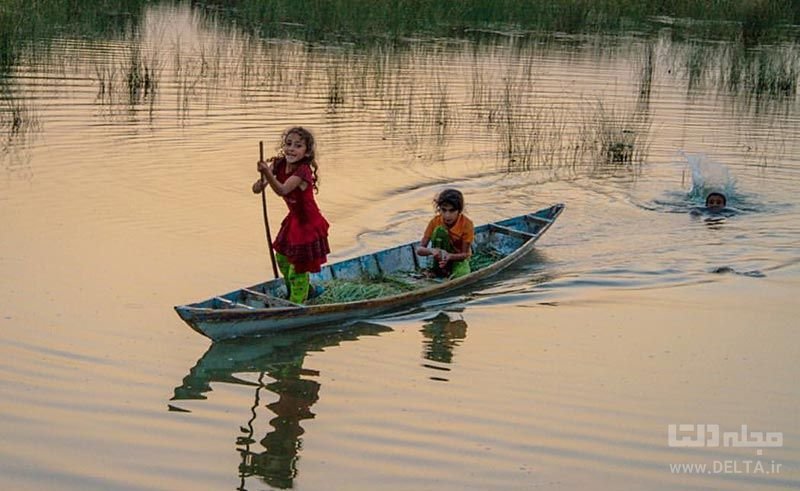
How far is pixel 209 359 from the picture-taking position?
22.9 ft

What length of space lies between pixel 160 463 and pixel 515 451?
1.59 metres

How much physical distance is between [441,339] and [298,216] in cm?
114

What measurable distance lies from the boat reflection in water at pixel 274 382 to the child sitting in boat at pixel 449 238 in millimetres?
1097

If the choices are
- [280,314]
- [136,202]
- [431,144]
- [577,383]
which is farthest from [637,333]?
[431,144]

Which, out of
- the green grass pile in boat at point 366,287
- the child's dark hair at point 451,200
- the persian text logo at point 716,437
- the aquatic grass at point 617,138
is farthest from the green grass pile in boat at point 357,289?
the aquatic grass at point 617,138

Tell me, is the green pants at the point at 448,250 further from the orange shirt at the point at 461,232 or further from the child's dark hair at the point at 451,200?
the child's dark hair at the point at 451,200

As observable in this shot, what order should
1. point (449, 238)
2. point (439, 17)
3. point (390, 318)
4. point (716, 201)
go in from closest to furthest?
point (390, 318)
point (449, 238)
point (716, 201)
point (439, 17)

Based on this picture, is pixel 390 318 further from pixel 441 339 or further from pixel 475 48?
pixel 475 48

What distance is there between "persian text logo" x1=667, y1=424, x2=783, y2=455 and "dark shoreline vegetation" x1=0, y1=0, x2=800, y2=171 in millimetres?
6910

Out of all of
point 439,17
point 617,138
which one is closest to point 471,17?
point 439,17

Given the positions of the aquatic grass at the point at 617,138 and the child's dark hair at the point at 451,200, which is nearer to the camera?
the child's dark hair at the point at 451,200

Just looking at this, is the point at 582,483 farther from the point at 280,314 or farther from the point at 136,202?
the point at 136,202

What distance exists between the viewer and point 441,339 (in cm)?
761

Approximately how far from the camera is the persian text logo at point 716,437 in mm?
5965
